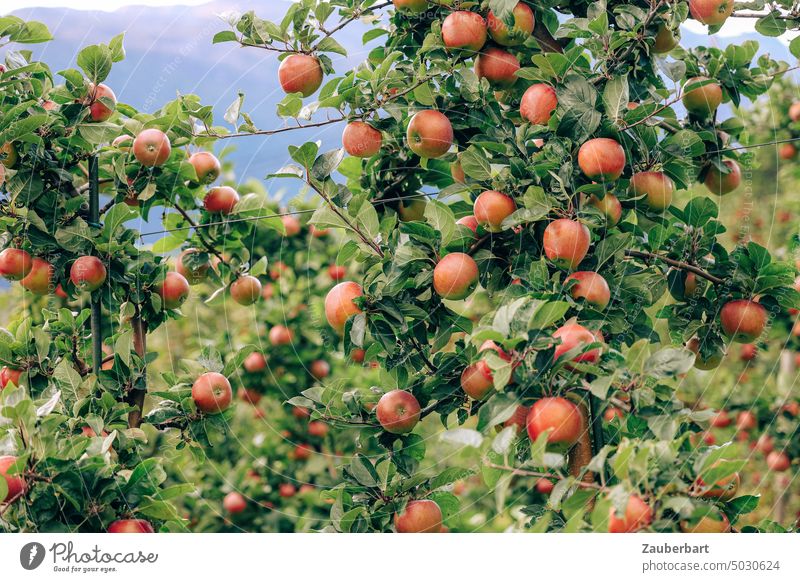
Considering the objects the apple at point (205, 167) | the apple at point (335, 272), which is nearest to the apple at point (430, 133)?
the apple at point (205, 167)

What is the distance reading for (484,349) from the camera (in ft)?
3.83

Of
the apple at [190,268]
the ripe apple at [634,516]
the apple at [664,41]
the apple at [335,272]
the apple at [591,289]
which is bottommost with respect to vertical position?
the apple at [335,272]

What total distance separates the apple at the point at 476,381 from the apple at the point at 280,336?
7.23ft

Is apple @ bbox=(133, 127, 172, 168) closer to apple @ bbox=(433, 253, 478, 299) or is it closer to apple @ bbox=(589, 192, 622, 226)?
apple @ bbox=(433, 253, 478, 299)

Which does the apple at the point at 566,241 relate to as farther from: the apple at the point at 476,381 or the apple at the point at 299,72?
the apple at the point at 299,72

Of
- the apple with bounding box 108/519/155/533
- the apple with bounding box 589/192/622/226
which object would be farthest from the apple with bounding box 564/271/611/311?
the apple with bounding box 108/519/155/533

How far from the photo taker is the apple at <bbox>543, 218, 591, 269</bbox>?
130 centimetres

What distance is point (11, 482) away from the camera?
1185 millimetres

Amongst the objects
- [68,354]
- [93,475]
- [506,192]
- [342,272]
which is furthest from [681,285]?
[342,272]

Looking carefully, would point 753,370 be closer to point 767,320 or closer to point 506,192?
point 767,320

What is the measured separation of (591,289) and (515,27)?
1.72 feet

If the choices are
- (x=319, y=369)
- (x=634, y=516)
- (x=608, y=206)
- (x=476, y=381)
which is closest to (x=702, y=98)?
(x=608, y=206)

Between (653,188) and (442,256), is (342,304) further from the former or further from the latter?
(653,188)

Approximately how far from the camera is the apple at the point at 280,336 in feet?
11.5
